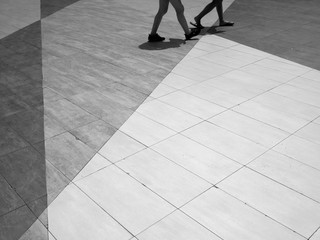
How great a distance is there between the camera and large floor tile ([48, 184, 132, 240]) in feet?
8.47

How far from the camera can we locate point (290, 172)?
3.24m

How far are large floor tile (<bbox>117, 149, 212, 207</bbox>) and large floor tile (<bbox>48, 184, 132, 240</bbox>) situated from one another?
48 centimetres

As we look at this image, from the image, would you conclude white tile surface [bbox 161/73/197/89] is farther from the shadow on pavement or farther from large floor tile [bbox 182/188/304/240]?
large floor tile [bbox 182/188/304/240]

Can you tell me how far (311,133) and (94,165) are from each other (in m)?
2.26

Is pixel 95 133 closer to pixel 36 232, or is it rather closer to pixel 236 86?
pixel 36 232

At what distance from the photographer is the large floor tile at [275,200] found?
2695 mm

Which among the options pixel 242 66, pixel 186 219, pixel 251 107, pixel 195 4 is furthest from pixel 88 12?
pixel 186 219

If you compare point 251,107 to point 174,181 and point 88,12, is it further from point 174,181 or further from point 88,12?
point 88,12

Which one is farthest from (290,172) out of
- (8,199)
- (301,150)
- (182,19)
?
(182,19)

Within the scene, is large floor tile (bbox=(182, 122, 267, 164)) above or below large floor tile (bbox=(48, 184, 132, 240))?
above

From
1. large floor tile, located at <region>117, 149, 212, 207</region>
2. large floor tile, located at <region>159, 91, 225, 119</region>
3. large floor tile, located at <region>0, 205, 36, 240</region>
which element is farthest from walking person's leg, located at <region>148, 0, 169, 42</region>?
large floor tile, located at <region>0, 205, 36, 240</region>

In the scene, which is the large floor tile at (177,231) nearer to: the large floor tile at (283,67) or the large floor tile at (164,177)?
the large floor tile at (164,177)

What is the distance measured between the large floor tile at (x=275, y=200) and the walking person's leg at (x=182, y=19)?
410cm

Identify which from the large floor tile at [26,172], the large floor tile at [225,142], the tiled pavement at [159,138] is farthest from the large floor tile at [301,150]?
the large floor tile at [26,172]
